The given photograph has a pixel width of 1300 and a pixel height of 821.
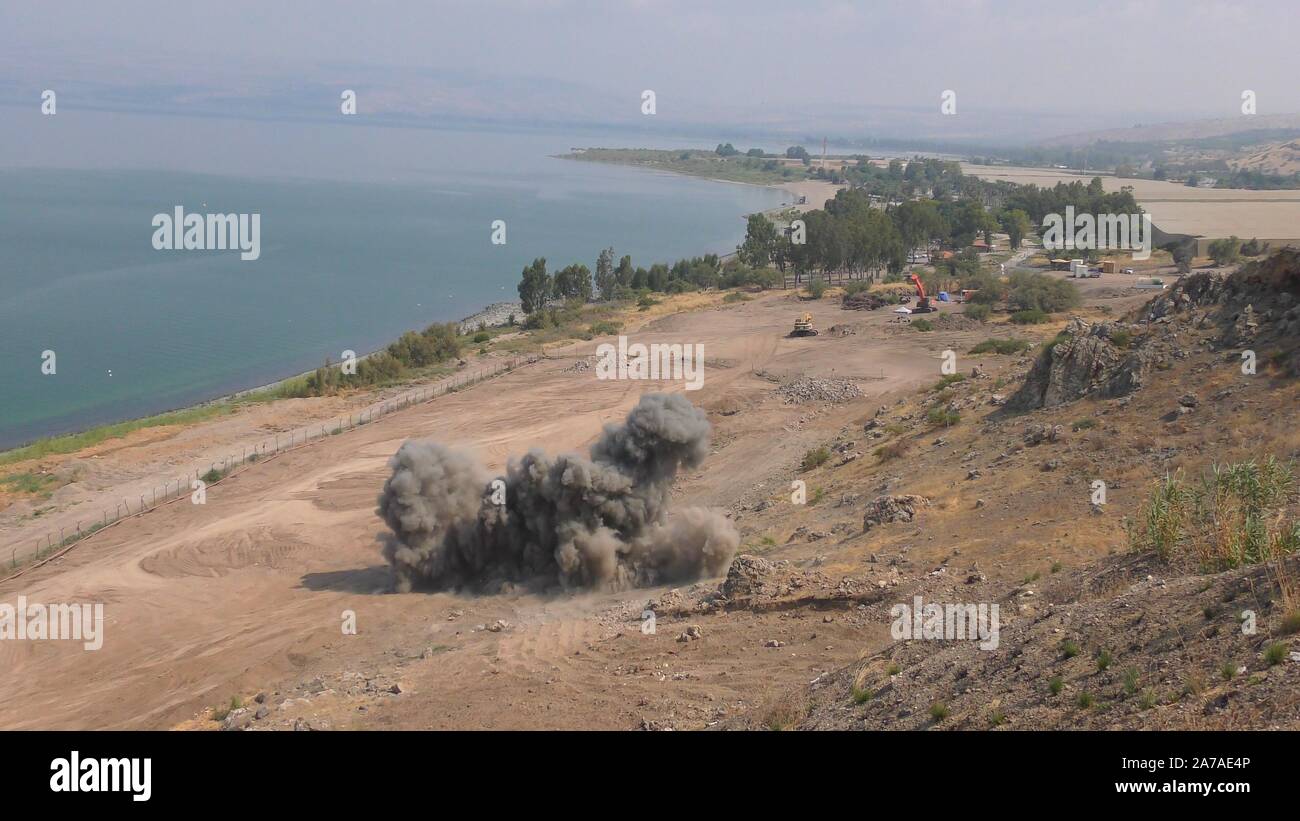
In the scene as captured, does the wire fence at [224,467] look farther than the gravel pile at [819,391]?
No

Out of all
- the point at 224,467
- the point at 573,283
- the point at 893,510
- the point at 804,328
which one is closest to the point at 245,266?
the point at 573,283

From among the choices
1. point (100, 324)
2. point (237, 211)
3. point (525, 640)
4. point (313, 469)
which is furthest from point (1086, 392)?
point (237, 211)

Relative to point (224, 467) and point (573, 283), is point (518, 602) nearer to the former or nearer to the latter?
point (224, 467)

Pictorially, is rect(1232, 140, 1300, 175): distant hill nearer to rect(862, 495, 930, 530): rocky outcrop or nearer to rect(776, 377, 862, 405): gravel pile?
rect(776, 377, 862, 405): gravel pile

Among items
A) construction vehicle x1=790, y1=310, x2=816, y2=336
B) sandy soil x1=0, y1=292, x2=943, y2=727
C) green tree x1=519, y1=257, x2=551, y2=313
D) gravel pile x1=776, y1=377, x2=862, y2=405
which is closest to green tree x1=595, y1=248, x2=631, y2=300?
green tree x1=519, y1=257, x2=551, y2=313

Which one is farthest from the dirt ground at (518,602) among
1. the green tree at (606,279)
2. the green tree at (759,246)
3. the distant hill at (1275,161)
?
the distant hill at (1275,161)

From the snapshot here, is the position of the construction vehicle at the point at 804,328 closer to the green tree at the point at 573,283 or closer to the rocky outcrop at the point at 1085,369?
the green tree at the point at 573,283

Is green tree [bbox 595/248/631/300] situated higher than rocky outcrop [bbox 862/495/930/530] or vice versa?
green tree [bbox 595/248/631/300]
